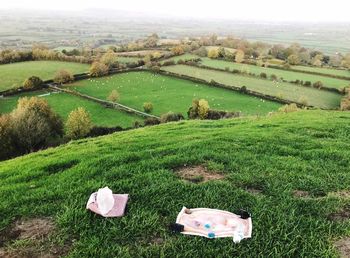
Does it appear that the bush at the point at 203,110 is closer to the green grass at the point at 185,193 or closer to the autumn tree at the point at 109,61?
A: the autumn tree at the point at 109,61

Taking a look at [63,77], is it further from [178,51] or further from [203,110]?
[178,51]

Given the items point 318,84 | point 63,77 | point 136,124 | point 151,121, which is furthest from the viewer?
point 318,84

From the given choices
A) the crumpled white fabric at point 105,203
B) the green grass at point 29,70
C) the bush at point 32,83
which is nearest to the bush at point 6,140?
the bush at point 32,83

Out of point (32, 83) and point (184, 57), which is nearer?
point (32, 83)

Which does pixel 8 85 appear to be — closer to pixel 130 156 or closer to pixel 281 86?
pixel 281 86

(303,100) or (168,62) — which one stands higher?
(168,62)

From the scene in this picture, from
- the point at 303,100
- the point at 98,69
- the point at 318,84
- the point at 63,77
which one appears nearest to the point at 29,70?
the point at 63,77

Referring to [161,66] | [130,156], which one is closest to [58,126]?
[130,156]

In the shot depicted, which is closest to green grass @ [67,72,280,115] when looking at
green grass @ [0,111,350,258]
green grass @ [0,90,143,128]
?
green grass @ [0,90,143,128]
